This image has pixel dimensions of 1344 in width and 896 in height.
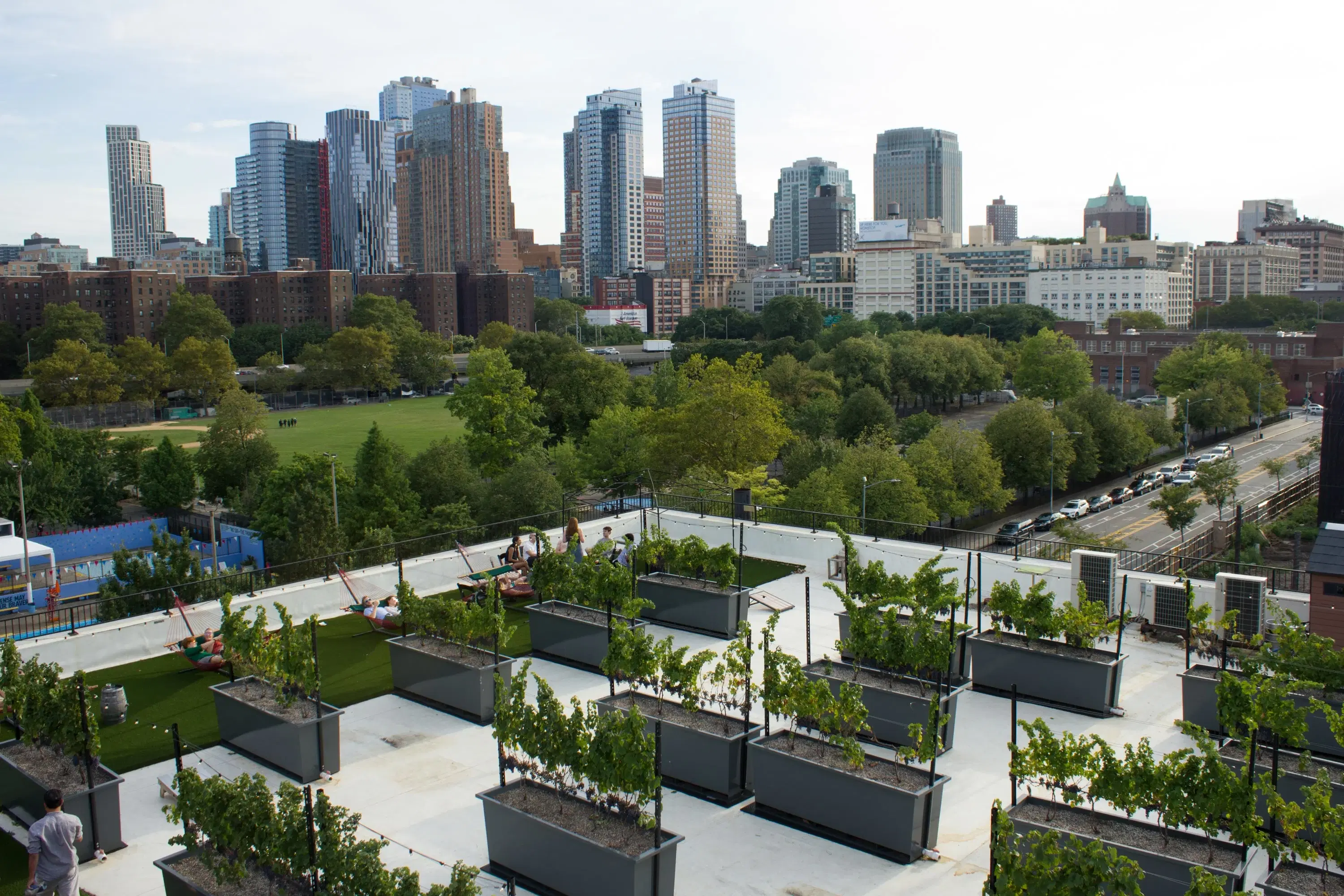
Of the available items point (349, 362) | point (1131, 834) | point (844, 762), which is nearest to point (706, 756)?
point (844, 762)

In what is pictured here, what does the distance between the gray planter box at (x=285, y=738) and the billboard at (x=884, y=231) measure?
625 feet

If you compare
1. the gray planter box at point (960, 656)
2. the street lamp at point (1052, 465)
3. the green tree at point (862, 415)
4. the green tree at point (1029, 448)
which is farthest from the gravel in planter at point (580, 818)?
the green tree at point (862, 415)

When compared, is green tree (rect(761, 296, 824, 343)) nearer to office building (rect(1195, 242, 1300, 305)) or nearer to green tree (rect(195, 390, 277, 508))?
green tree (rect(195, 390, 277, 508))

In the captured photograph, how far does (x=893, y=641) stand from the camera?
1147 cm

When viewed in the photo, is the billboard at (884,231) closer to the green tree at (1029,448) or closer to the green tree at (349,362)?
the green tree at (349,362)

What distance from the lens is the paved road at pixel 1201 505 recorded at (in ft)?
175

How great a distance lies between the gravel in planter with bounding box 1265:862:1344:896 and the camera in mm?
7316

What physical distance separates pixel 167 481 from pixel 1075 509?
50.3 meters

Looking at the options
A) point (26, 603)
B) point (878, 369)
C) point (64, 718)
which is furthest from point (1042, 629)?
point (878, 369)

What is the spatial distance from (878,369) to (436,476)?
5155 centimetres

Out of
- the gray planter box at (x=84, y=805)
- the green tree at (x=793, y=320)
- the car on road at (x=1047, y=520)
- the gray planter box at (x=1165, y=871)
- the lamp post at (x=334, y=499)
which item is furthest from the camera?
the green tree at (x=793, y=320)

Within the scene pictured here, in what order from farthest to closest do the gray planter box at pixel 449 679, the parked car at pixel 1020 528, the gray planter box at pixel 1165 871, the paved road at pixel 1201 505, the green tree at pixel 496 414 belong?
the green tree at pixel 496 414 → the paved road at pixel 1201 505 → the parked car at pixel 1020 528 → the gray planter box at pixel 449 679 → the gray planter box at pixel 1165 871

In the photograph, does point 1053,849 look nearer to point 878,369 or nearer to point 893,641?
point 893,641

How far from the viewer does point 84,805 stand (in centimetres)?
943
